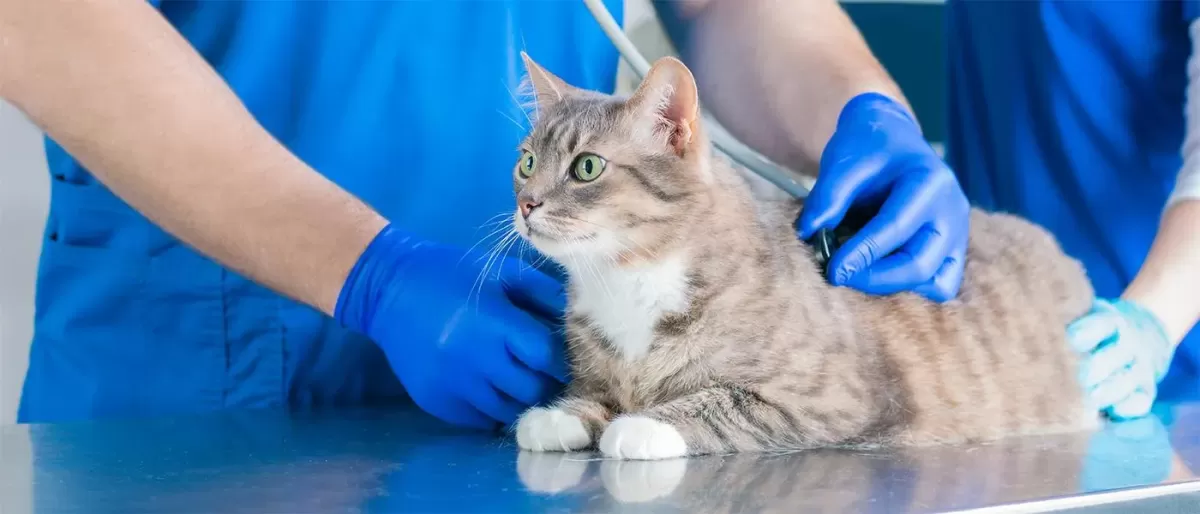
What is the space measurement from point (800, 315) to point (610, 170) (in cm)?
30

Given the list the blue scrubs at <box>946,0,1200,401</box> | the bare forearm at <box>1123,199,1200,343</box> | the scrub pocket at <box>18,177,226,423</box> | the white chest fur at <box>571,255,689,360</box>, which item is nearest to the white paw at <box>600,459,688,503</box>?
the white chest fur at <box>571,255,689,360</box>

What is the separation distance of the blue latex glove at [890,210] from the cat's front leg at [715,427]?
0.23 m

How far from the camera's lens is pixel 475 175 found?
1.77 meters

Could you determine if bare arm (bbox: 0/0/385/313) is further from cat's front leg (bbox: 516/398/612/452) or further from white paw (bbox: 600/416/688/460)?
white paw (bbox: 600/416/688/460)

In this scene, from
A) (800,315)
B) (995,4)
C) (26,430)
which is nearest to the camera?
(800,315)

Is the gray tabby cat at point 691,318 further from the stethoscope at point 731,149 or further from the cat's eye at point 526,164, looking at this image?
the stethoscope at point 731,149

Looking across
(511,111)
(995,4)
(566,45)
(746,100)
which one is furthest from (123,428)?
(995,4)

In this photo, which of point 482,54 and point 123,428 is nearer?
point 123,428

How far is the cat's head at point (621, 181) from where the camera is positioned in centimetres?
119

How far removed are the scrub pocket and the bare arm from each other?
10.0 inches

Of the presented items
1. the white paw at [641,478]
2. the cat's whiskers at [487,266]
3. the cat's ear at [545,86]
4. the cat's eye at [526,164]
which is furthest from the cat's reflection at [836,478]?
the cat's ear at [545,86]

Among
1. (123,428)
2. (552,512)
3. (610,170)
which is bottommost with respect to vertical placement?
(123,428)

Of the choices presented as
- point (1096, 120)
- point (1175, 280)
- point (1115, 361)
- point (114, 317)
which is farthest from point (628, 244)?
point (1096, 120)

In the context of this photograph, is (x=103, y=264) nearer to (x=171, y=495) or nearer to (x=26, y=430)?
(x=26, y=430)
